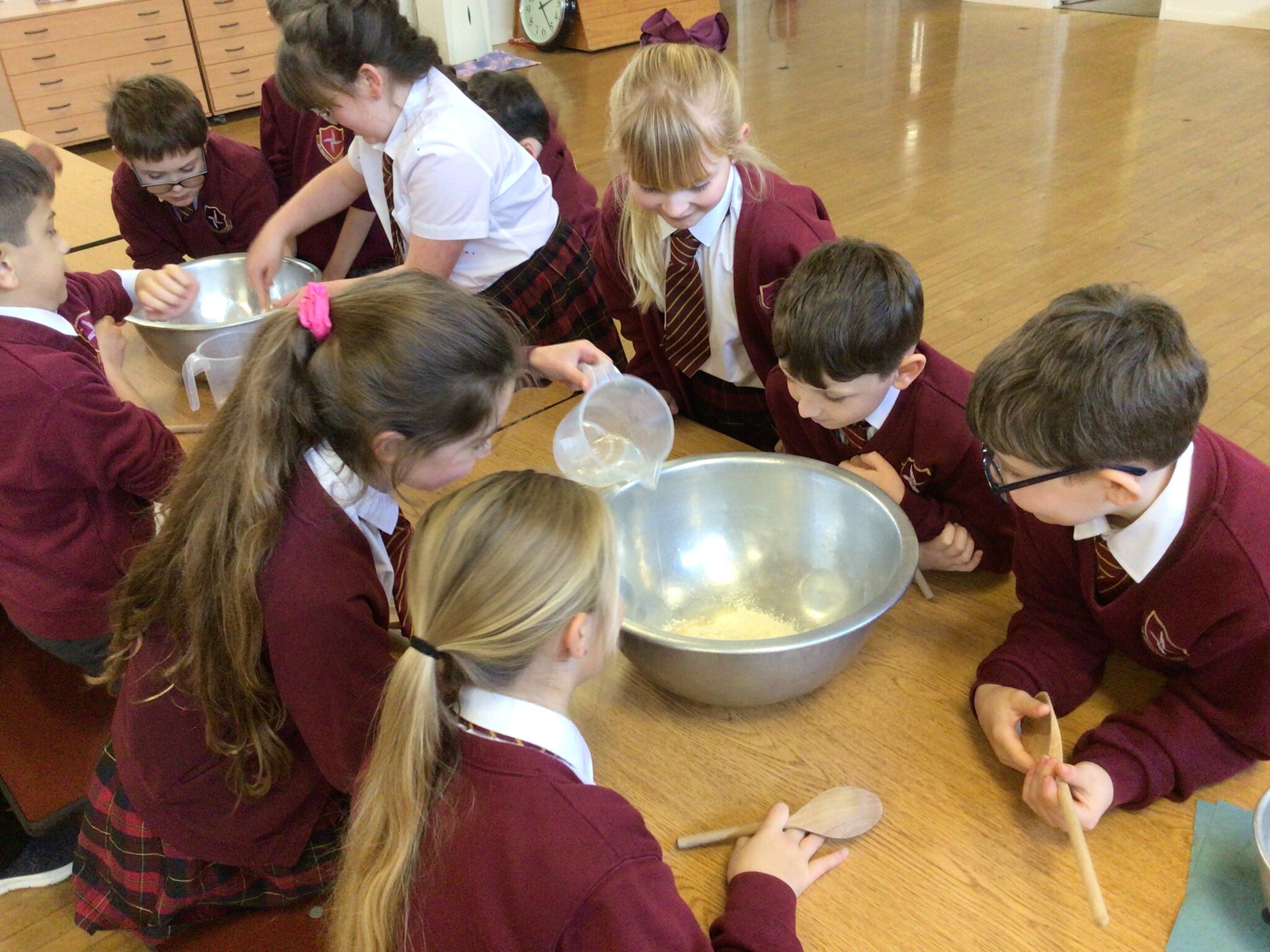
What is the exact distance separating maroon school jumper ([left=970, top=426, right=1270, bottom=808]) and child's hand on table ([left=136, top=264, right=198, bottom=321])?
1430 mm

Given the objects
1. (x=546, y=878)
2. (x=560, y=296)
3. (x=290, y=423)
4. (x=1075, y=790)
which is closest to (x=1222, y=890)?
(x=1075, y=790)

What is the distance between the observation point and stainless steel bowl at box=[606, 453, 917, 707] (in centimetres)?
112

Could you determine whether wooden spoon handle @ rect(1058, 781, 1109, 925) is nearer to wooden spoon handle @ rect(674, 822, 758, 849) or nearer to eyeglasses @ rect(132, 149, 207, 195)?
wooden spoon handle @ rect(674, 822, 758, 849)

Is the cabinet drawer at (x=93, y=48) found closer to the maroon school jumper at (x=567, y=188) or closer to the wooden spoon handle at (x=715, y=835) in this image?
the maroon school jumper at (x=567, y=188)

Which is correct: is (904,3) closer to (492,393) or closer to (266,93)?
(266,93)

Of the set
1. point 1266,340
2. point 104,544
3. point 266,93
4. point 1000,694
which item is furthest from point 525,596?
point 1266,340

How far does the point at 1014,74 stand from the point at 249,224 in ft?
15.4

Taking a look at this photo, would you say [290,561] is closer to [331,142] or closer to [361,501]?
[361,501]

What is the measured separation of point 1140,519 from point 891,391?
417 millimetres

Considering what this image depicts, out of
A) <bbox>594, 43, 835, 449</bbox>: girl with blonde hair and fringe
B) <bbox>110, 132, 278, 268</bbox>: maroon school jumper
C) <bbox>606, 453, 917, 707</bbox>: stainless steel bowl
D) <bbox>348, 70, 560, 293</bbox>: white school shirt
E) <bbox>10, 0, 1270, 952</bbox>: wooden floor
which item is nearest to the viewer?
<bbox>606, 453, 917, 707</bbox>: stainless steel bowl

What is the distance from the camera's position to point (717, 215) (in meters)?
1.52

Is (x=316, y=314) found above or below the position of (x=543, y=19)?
above

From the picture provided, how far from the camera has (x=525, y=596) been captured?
0.79 meters

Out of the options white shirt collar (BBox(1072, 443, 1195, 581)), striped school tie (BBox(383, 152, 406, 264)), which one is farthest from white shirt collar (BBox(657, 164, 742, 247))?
white shirt collar (BBox(1072, 443, 1195, 581))
